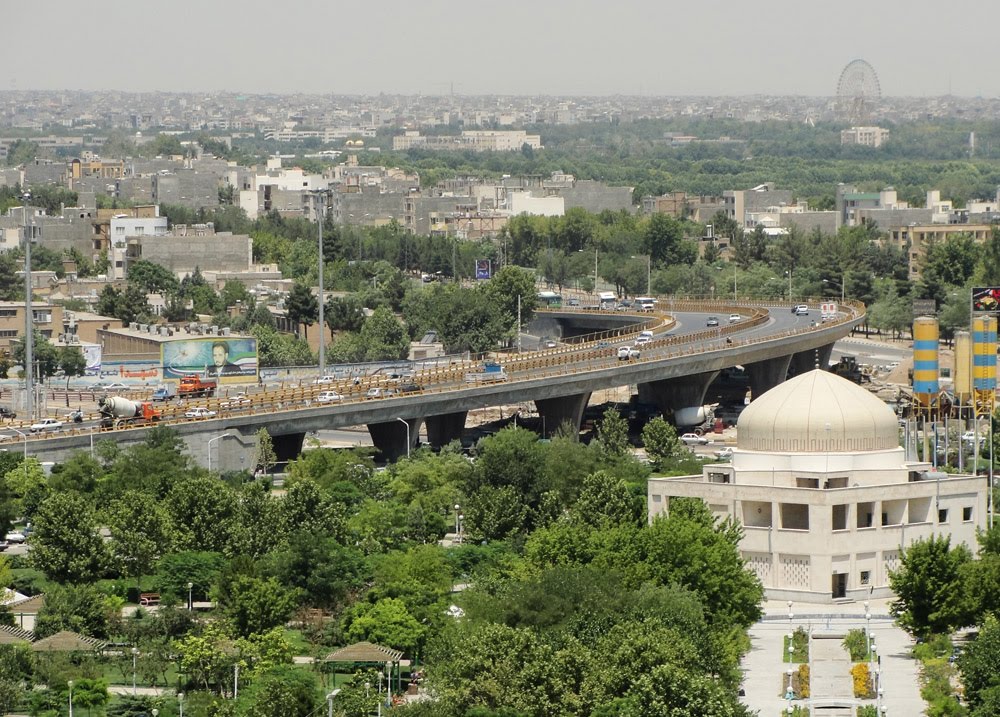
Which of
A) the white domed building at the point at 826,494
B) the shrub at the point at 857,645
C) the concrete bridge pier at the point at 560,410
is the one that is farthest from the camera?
the concrete bridge pier at the point at 560,410

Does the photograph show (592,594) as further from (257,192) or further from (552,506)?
(257,192)

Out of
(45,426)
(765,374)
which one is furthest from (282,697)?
(765,374)

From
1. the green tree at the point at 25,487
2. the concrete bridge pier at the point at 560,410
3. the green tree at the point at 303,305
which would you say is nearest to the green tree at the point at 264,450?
the green tree at the point at 25,487

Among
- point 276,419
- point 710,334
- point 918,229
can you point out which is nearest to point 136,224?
point 918,229

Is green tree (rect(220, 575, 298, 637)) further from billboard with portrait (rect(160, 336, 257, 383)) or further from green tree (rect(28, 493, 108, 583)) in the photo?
billboard with portrait (rect(160, 336, 257, 383))

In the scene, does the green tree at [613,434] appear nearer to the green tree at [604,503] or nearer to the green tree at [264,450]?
the green tree at [264,450]
